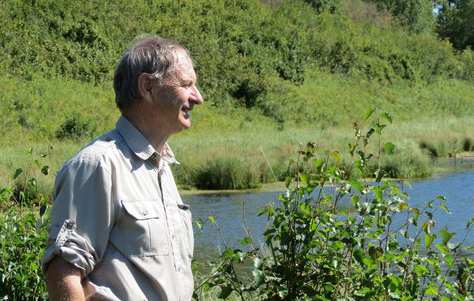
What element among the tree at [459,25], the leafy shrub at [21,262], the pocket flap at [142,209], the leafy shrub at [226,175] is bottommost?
the leafy shrub at [226,175]

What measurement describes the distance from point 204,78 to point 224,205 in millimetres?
17143

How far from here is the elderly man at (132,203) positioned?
6.97 ft

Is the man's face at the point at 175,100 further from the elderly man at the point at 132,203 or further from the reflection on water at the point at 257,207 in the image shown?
the reflection on water at the point at 257,207

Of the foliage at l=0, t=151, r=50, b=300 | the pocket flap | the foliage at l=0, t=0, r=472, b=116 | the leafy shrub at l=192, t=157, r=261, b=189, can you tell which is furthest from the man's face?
the foliage at l=0, t=0, r=472, b=116

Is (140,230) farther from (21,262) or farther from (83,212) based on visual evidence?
(21,262)

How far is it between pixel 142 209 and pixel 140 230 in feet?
0.21

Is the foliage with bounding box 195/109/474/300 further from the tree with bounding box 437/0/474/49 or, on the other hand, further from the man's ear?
the tree with bounding box 437/0/474/49

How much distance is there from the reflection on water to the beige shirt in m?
4.87

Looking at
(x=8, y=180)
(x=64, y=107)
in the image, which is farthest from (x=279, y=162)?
(x=64, y=107)

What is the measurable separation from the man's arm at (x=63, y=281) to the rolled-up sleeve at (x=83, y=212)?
20 mm

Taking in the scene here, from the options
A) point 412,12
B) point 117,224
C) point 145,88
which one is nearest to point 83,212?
point 117,224

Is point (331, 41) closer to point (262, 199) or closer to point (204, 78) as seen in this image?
point (204, 78)

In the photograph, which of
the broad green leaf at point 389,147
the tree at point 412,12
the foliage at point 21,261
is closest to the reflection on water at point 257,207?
the foliage at point 21,261

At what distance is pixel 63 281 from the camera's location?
2.08m
